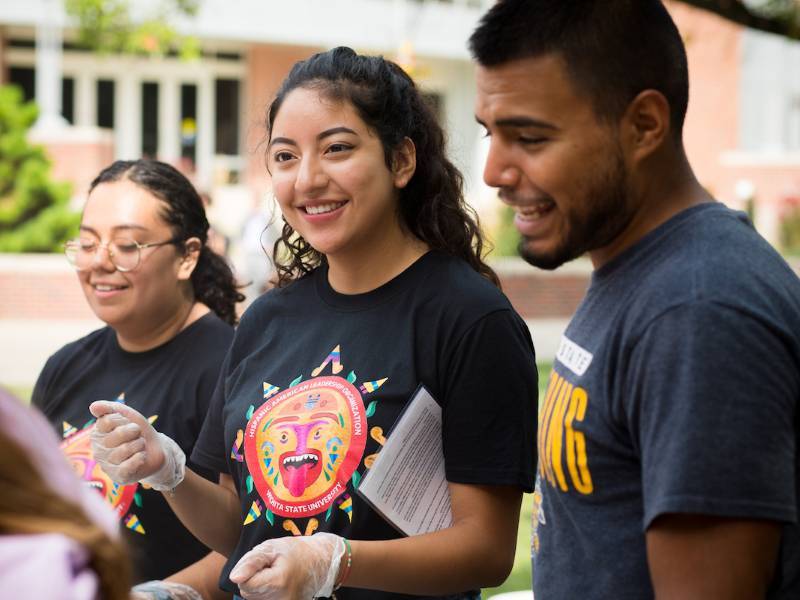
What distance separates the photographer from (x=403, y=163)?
259 centimetres

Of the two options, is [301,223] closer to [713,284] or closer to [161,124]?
[713,284]

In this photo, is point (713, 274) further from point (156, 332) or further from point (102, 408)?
point (156, 332)

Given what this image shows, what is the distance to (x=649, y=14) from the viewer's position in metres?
1.82

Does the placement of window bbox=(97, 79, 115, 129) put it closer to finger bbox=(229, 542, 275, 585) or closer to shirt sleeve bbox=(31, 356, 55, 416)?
shirt sleeve bbox=(31, 356, 55, 416)

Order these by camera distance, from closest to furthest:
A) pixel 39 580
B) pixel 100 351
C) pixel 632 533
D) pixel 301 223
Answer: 1. pixel 39 580
2. pixel 632 533
3. pixel 301 223
4. pixel 100 351

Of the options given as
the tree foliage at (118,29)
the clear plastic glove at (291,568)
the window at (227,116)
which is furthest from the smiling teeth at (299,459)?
the window at (227,116)

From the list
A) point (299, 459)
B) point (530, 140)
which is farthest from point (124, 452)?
point (530, 140)

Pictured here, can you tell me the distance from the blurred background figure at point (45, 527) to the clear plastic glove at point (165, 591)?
1.47 meters

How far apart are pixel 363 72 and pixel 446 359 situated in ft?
2.36

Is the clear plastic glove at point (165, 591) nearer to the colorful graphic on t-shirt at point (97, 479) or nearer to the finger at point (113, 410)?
the colorful graphic on t-shirt at point (97, 479)

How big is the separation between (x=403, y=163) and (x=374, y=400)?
604 mm

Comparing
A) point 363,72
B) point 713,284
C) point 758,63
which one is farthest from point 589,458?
point 758,63

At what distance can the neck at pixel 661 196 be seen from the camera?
1.77 meters

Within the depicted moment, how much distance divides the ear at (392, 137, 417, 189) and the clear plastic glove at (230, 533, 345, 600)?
0.88m
